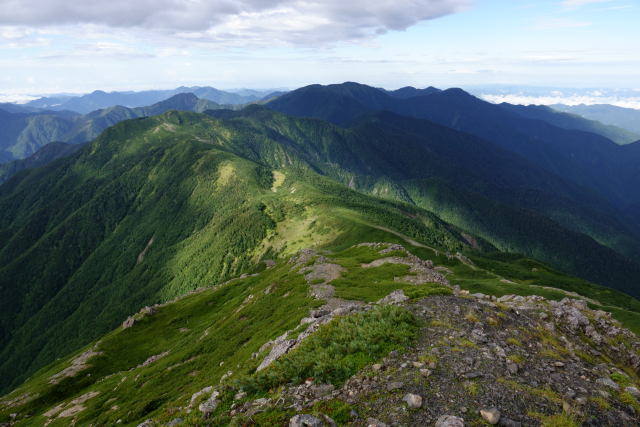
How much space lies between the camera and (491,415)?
1577 centimetres

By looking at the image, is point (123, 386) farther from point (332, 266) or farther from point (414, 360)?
point (414, 360)

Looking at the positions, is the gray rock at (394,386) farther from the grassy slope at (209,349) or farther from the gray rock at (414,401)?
the grassy slope at (209,349)

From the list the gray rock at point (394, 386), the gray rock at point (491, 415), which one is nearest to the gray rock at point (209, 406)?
the gray rock at point (394, 386)

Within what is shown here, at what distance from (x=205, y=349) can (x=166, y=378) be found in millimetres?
8452

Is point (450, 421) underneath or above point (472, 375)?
above

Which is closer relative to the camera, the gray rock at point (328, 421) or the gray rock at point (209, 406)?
the gray rock at point (328, 421)

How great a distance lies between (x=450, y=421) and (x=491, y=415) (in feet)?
6.99

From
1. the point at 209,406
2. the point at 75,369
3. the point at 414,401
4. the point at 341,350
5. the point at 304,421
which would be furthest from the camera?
the point at 75,369

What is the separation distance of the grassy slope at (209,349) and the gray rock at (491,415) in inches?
292

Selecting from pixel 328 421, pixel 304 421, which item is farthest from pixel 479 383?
pixel 304 421

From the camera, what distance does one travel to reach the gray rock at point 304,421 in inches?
625

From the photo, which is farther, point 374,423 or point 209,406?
point 209,406

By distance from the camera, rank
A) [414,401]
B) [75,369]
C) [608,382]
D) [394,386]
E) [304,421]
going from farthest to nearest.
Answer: [75,369]
[608,382]
[394,386]
[414,401]
[304,421]

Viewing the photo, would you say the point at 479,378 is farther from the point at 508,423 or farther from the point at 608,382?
the point at 608,382
